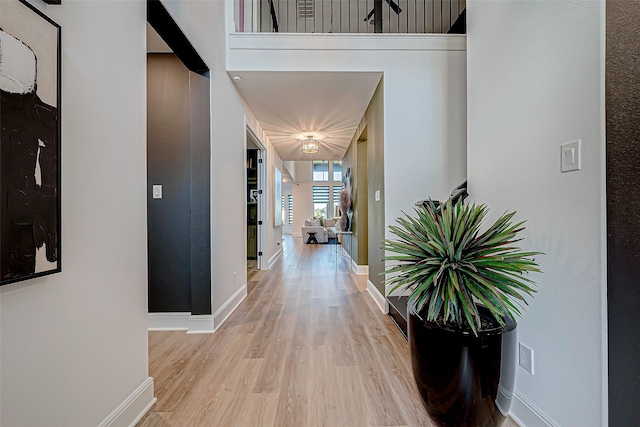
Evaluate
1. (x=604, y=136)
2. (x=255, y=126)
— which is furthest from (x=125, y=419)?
(x=255, y=126)

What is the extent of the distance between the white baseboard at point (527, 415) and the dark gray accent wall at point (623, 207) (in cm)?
32

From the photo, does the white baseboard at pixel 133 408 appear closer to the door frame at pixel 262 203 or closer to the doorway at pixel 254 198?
the doorway at pixel 254 198

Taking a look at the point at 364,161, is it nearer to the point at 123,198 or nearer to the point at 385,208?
the point at 385,208

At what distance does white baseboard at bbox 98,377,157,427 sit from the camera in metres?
1.31

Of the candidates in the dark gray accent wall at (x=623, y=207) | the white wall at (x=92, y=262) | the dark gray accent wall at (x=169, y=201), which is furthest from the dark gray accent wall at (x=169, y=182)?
the dark gray accent wall at (x=623, y=207)

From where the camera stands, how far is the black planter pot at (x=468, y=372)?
1.13m

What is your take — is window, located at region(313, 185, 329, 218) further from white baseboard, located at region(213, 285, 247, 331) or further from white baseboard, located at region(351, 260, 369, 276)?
white baseboard, located at region(213, 285, 247, 331)

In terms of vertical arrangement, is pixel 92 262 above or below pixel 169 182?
below

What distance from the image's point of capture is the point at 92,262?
1.22 m

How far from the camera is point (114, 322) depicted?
134 centimetres

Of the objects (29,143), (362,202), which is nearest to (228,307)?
(29,143)

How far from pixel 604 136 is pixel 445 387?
45.5 inches

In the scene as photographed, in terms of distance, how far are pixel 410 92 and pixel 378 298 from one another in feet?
7.72

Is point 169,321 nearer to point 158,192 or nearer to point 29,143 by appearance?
point 158,192
